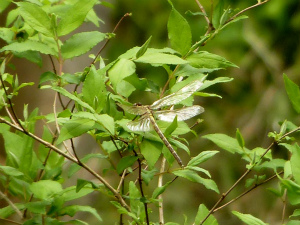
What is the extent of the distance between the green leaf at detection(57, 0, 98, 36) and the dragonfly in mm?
156

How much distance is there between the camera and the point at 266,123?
269 centimetres

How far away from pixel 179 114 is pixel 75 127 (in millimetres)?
148

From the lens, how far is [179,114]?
31.9 inches

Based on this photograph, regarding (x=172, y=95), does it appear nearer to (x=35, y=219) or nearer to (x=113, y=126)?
(x=113, y=126)

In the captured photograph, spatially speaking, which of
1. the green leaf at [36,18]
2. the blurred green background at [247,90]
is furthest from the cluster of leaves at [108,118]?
the blurred green background at [247,90]

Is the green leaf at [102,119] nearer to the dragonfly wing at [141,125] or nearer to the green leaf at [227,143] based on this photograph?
the dragonfly wing at [141,125]

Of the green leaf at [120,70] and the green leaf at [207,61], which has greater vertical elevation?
the green leaf at [120,70]

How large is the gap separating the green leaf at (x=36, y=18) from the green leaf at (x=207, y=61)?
0.20 metres

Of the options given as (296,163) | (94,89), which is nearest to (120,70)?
(94,89)

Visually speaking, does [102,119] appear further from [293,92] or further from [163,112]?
[293,92]

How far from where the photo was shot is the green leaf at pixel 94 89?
753mm

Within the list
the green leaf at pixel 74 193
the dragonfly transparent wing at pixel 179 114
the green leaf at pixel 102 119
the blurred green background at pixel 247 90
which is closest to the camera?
the green leaf at pixel 102 119

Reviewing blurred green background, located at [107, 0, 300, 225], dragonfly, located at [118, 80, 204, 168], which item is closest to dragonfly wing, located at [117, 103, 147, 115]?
dragonfly, located at [118, 80, 204, 168]

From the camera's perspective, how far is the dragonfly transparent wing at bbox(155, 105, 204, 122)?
80cm
